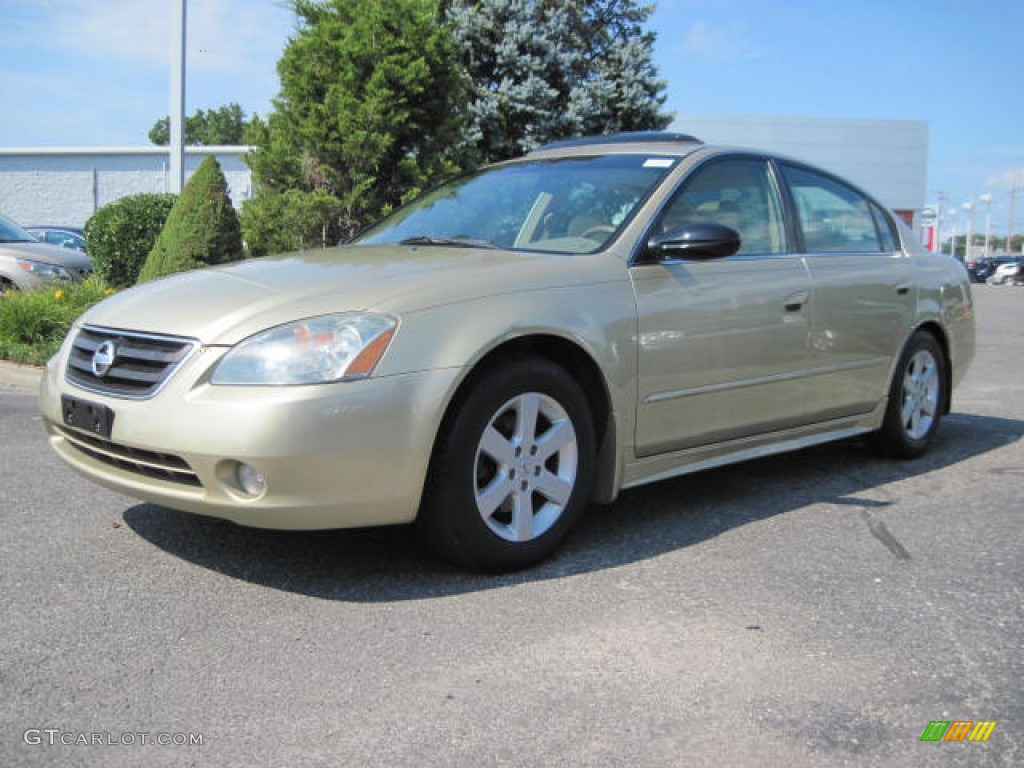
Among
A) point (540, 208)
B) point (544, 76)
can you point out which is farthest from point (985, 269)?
point (540, 208)

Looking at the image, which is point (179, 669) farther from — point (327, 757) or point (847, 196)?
point (847, 196)

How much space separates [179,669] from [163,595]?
0.61 metres

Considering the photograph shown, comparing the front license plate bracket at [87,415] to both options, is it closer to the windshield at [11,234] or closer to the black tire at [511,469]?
the black tire at [511,469]

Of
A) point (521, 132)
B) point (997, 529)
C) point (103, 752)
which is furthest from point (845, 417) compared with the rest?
point (521, 132)

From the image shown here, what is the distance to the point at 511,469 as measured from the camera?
12.0ft

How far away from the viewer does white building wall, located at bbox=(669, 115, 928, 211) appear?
62.3 meters

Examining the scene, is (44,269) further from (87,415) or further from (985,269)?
(985,269)


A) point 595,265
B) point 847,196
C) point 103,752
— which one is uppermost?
point 847,196

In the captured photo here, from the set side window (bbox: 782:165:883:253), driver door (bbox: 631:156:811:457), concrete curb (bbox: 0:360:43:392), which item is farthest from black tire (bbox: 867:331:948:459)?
concrete curb (bbox: 0:360:43:392)

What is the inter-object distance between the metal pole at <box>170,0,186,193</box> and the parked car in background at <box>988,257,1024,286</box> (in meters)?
45.5

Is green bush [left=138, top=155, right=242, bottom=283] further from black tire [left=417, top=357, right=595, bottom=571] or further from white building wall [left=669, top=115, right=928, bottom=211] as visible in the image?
white building wall [left=669, top=115, right=928, bottom=211]

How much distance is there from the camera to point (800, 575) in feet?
12.3

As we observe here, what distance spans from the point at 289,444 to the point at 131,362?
0.73 metres

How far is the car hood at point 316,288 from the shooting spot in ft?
11.1
